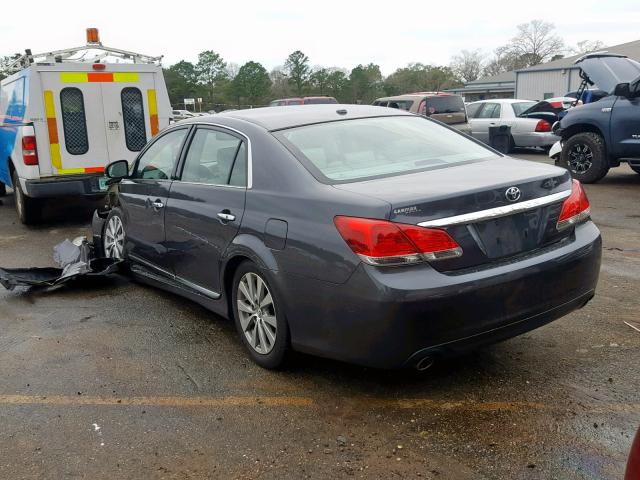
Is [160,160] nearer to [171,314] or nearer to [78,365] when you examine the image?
[171,314]

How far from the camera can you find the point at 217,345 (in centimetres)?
442

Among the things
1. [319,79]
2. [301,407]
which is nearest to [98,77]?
[301,407]

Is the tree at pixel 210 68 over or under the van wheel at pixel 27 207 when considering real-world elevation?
over

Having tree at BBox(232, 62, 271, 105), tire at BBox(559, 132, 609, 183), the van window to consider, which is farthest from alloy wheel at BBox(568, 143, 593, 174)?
tree at BBox(232, 62, 271, 105)

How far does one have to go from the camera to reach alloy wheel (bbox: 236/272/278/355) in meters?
3.76

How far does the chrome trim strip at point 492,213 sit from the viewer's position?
121 inches

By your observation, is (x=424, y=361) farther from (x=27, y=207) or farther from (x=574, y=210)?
(x=27, y=207)

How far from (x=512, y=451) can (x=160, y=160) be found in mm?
3493

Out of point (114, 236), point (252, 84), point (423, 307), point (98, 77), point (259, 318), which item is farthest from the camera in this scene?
point (252, 84)

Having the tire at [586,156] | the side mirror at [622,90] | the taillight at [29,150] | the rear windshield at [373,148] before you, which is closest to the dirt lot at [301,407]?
the rear windshield at [373,148]

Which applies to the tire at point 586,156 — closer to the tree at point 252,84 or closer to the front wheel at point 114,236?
the front wheel at point 114,236

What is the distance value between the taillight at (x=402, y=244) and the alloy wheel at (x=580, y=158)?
9.01 meters

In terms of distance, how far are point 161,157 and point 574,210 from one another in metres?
3.15

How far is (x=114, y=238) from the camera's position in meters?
6.03
